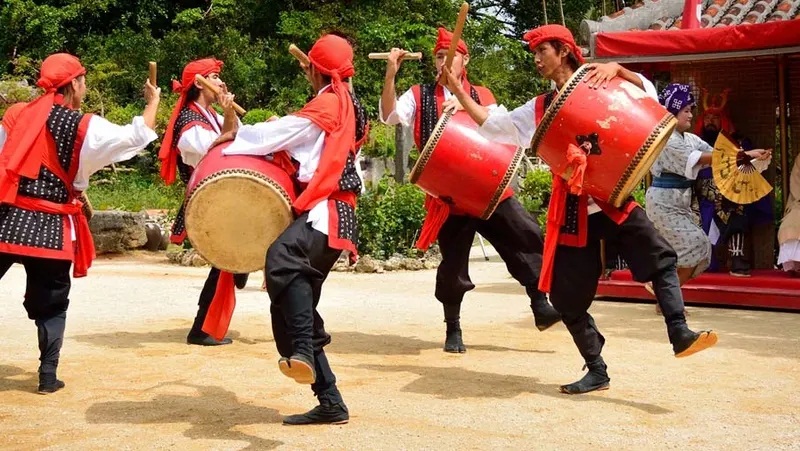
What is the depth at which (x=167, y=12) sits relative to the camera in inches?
809

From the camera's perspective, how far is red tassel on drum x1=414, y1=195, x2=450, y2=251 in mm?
6188

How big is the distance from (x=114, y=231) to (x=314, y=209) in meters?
8.53

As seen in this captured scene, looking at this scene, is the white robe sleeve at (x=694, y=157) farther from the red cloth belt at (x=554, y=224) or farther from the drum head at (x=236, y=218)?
the drum head at (x=236, y=218)

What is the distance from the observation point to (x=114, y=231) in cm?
1239

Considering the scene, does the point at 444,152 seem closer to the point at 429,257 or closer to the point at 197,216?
the point at 197,216

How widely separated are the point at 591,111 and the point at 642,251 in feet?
2.25

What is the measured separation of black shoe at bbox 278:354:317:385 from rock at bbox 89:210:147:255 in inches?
341

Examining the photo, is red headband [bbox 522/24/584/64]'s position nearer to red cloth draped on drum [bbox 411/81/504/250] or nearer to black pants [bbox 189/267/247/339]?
red cloth draped on drum [bbox 411/81/504/250]

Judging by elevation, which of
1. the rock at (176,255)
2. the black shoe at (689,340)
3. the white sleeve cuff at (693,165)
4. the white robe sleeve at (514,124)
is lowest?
the rock at (176,255)

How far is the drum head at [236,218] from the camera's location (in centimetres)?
443

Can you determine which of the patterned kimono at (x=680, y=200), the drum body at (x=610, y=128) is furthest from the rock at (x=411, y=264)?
the drum body at (x=610, y=128)

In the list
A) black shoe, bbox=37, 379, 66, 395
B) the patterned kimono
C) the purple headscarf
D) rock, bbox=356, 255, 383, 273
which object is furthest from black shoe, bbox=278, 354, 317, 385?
rock, bbox=356, 255, 383, 273

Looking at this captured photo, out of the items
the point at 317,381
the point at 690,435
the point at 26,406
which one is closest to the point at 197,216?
the point at 317,381

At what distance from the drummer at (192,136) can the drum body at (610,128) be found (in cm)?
231
